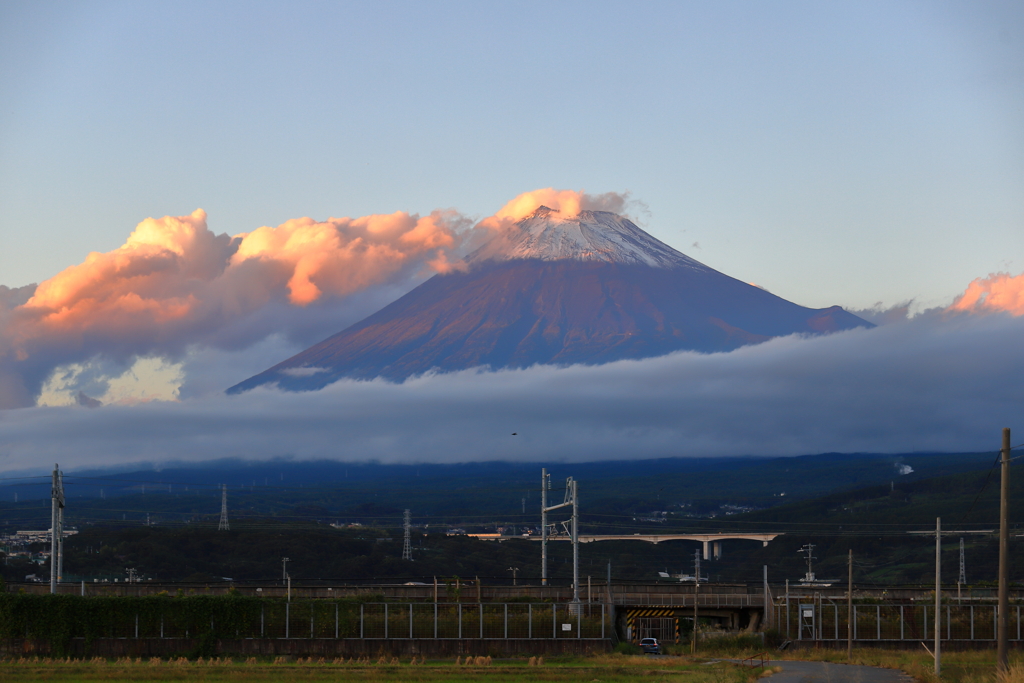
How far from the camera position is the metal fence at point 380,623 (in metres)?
52.2

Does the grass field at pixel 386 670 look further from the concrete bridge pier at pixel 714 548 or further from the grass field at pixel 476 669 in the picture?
the concrete bridge pier at pixel 714 548

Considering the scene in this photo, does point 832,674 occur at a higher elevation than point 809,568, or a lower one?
higher

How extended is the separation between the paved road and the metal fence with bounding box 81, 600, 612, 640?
975cm

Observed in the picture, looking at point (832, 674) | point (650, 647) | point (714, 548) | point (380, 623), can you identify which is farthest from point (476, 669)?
point (714, 548)

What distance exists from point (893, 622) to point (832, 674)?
51.9ft

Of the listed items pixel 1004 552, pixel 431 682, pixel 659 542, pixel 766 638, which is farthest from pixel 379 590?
pixel 659 542

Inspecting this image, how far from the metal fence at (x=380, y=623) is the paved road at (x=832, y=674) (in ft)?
32.0

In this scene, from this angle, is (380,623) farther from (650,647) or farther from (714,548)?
(714,548)

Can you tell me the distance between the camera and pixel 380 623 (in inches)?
2093

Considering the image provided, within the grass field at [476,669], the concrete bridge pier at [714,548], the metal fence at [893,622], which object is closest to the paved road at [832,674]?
the grass field at [476,669]

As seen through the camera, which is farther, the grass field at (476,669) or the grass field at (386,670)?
the grass field at (386,670)

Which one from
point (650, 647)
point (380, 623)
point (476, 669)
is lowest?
point (650, 647)

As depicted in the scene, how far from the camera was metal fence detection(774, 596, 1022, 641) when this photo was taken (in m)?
55.6

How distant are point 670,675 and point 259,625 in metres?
19.7
